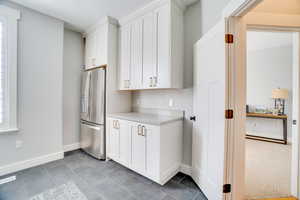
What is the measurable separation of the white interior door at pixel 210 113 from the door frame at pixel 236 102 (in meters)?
0.06

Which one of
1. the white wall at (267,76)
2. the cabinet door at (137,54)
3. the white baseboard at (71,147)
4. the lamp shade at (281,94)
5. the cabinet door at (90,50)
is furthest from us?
the white wall at (267,76)

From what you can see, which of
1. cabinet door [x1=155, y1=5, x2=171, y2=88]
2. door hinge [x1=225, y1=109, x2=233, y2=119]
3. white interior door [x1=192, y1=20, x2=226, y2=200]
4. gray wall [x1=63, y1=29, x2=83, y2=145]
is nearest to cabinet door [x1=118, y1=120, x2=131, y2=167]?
cabinet door [x1=155, y1=5, x2=171, y2=88]

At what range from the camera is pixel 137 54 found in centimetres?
245

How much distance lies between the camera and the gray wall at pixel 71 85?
3090 mm

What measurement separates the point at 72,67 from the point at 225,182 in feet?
11.9

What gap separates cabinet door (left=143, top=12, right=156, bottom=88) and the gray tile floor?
1.54 meters

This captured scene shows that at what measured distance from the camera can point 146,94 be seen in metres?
2.83

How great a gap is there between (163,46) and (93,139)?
231 centimetres

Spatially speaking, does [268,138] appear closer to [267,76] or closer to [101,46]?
[267,76]

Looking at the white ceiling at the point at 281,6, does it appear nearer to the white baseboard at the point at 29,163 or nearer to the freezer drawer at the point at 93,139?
the freezer drawer at the point at 93,139

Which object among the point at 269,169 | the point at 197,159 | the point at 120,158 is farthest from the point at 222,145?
the point at 269,169

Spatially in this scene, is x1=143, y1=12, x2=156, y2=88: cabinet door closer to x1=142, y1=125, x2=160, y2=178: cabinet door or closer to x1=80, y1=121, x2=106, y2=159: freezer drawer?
x1=142, y1=125, x2=160, y2=178: cabinet door

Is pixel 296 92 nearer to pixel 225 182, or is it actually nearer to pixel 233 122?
pixel 233 122

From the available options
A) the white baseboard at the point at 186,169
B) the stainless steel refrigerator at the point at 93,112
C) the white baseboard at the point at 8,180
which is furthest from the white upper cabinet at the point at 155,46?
the white baseboard at the point at 8,180
